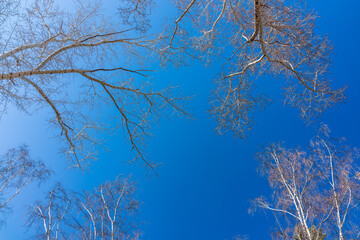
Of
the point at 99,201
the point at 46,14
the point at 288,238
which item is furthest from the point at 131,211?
the point at 46,14

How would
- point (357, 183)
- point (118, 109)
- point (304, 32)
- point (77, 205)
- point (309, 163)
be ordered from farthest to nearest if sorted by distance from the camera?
point (77, 205)
point (309, 163)
point (357, 183)
point (118, 109)
point (304, 32)

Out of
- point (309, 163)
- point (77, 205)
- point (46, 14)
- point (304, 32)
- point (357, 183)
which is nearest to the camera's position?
point (304, 32)

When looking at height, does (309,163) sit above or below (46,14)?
below

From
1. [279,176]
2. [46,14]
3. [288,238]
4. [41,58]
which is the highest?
[46,14]

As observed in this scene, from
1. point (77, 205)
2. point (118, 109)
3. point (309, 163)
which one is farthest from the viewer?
point (77, 205)

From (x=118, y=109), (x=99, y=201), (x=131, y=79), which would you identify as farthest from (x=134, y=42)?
(x=99, y=201)

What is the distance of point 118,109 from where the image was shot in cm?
532

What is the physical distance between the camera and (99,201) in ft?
35.1

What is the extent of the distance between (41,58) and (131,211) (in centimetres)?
760

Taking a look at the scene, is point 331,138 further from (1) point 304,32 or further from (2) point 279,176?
(1) point 304,32

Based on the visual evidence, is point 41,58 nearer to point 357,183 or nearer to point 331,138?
point 331,138

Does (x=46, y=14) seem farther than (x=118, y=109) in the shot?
Yes

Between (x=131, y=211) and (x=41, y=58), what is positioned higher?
(x=41, y=58)

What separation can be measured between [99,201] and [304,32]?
33.6ft
